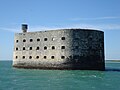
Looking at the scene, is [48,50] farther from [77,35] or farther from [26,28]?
[26,28]

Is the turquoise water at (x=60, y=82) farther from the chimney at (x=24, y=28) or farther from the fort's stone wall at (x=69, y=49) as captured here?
the chimney at (x=24, y=28)

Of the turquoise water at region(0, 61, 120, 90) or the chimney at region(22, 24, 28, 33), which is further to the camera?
the chimney at region(22, 24, 28, 33)

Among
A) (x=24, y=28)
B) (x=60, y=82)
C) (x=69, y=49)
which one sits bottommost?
(x=60, y=82)

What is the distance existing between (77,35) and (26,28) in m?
10.4

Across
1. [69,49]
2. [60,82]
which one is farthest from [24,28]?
[60,82]

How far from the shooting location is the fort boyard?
108 ft

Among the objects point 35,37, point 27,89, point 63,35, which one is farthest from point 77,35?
point 27,89

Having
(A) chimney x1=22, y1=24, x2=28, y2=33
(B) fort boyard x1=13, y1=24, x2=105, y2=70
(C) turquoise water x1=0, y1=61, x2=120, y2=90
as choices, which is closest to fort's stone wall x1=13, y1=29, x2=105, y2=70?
(B) fort boyard x1=13, y1=24, x2=105, y2=70

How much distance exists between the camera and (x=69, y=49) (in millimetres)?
32906

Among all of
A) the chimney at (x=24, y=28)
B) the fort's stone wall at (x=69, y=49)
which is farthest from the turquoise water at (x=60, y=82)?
the chimney at (x=24, y=28)

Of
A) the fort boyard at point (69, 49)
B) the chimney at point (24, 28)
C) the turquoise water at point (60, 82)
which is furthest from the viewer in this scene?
the chimney at point (24, 28)

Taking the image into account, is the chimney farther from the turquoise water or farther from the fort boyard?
the turquoise water

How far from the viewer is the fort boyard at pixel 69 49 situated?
32.8 m

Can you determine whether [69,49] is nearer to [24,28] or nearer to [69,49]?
[69,49]
